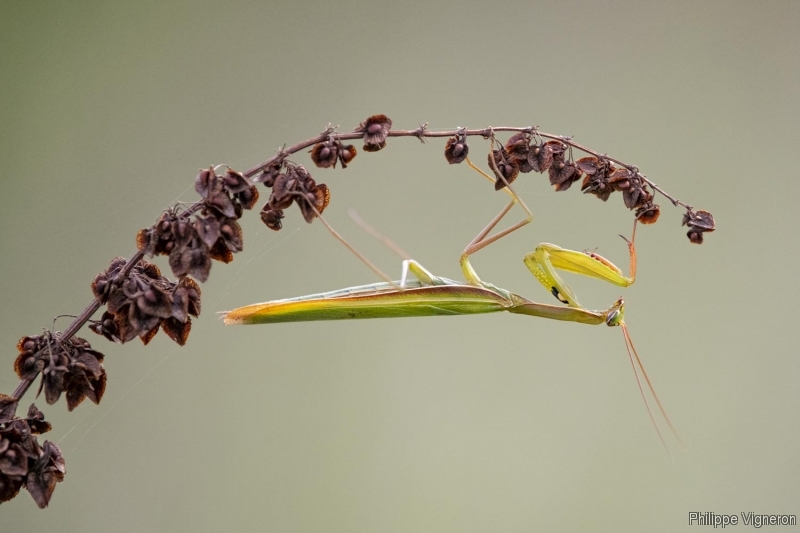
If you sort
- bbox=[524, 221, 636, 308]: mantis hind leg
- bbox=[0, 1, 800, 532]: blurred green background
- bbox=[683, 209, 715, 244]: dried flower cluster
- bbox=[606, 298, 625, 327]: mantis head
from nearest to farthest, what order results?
bbox=[683, 209, 715, 244]: dried flower cluster < bbox=[524, 221, 636, 308]: mantis hind leg < bbox=[606, 298, 625, 327]: mantis head < bbox=[0, 1, 800, 532]: blurred green background

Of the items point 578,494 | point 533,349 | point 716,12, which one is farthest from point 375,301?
point 716,12

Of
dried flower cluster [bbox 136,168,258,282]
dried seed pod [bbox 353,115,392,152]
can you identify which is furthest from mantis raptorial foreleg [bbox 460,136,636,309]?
dried flower cluster [bbox 136,168,258,282]

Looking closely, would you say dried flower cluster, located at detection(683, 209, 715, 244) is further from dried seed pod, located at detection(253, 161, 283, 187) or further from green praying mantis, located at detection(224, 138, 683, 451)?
dried seed pod, located at detection(253, 161, 283, 187)

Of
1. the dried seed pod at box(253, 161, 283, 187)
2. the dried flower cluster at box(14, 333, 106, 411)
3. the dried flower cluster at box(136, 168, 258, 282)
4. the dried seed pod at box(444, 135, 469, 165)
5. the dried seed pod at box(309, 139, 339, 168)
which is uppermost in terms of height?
the dried seed pod at box(444, 135, 469, 165)

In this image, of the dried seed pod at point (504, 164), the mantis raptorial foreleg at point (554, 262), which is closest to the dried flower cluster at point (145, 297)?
the dried seed pod at point (504, 164)

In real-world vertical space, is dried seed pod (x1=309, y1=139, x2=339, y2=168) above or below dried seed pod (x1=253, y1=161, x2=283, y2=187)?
above

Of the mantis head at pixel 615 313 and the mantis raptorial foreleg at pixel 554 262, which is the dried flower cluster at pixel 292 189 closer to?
the mantis raptorial foreleg at pixel 554 262

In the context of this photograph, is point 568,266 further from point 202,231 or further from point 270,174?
point 202,231
